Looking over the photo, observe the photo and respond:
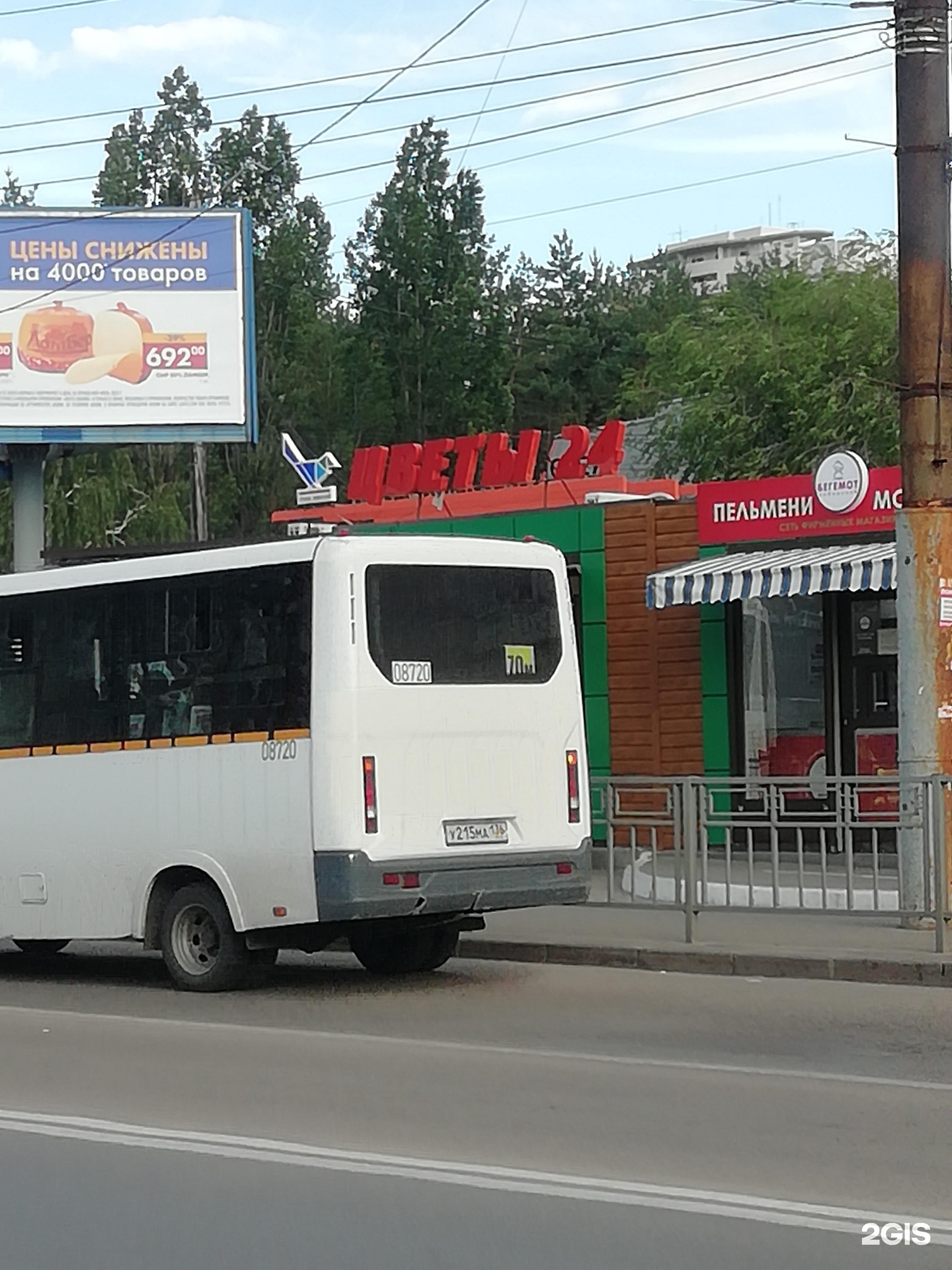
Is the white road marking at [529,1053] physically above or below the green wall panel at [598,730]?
below

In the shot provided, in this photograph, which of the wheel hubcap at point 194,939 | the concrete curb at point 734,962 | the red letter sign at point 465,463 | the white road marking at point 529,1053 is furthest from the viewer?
the red letter sign at point 465,463

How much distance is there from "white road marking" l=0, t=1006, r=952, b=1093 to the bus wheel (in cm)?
252

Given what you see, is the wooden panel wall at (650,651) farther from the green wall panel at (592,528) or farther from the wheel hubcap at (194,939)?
the wheel hubcap at (194,939)

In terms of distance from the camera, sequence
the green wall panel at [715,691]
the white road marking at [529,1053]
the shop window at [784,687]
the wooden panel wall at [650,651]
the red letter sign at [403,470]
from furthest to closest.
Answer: the red letter sign at [403,470] < the wooden panel wall at [650,651] < the green wall panel at [715,691] < the shop window at [784,687] < the white road marking at [529,1053]

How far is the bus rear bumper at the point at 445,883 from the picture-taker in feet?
41.3

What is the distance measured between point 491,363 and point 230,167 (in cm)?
1007

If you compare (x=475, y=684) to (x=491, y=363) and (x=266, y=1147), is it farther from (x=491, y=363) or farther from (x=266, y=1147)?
(x=491, y=363)

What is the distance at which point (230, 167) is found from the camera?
206 feet

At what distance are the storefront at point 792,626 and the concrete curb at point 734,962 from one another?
21.2ft

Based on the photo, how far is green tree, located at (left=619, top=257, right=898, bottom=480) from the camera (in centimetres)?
4356

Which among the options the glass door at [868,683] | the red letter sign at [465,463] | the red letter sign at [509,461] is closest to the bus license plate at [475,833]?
the glass door at [868,683]

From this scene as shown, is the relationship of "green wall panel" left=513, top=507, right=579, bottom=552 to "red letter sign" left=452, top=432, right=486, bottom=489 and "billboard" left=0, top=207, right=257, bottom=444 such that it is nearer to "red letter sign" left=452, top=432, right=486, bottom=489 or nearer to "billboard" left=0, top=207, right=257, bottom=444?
"red letter sign" left=452, top=432, right=486, bottom=489

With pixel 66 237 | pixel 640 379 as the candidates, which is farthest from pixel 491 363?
pixel 66 237

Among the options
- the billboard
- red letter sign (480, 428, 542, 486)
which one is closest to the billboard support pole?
the billboard
